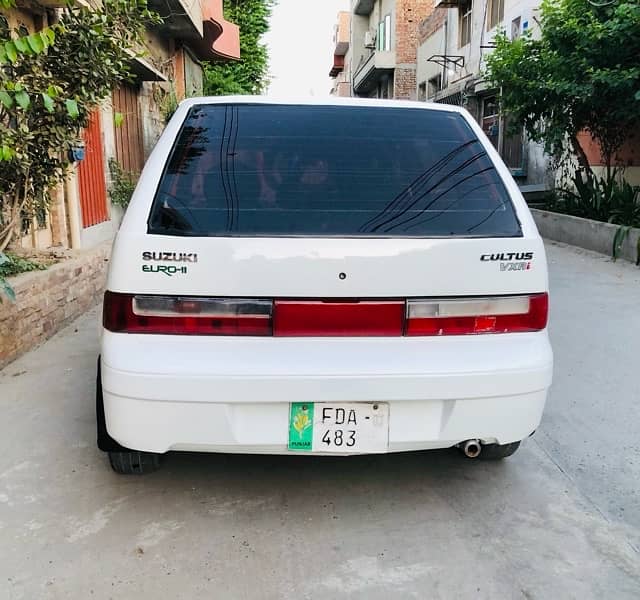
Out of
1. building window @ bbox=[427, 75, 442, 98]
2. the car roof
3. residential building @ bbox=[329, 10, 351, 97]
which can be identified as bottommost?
the car roof

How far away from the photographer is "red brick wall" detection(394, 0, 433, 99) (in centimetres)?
2883

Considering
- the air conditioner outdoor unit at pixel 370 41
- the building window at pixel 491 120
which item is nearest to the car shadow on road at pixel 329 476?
the building window at pixel 491 120

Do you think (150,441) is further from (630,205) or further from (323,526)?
(630,205)

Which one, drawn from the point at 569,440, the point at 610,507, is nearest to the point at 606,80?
the point at 569,440

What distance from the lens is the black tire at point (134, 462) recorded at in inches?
113

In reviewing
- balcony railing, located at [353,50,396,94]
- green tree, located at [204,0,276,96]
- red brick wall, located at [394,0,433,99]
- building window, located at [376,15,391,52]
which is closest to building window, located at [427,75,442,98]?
red brick wall, located at [394,0,433,99]

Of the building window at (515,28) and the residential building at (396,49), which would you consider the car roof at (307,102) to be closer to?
the building window at (515,28)

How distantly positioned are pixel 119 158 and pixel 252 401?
9.25 m

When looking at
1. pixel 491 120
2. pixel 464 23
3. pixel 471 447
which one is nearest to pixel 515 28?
pixel 491 120

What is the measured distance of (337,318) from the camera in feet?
8.05

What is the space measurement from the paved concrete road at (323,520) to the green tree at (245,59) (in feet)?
65.6

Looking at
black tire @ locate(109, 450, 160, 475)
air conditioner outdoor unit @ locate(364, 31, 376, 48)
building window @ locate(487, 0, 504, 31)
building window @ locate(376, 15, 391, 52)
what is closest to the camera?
black tire @ locate(109, 450, 160, 475)

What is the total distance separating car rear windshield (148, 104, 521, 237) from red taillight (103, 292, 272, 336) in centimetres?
26

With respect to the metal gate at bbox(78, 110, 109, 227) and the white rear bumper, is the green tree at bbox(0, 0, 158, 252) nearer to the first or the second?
the metal gate at bbox(78, 110, 109, 227)
